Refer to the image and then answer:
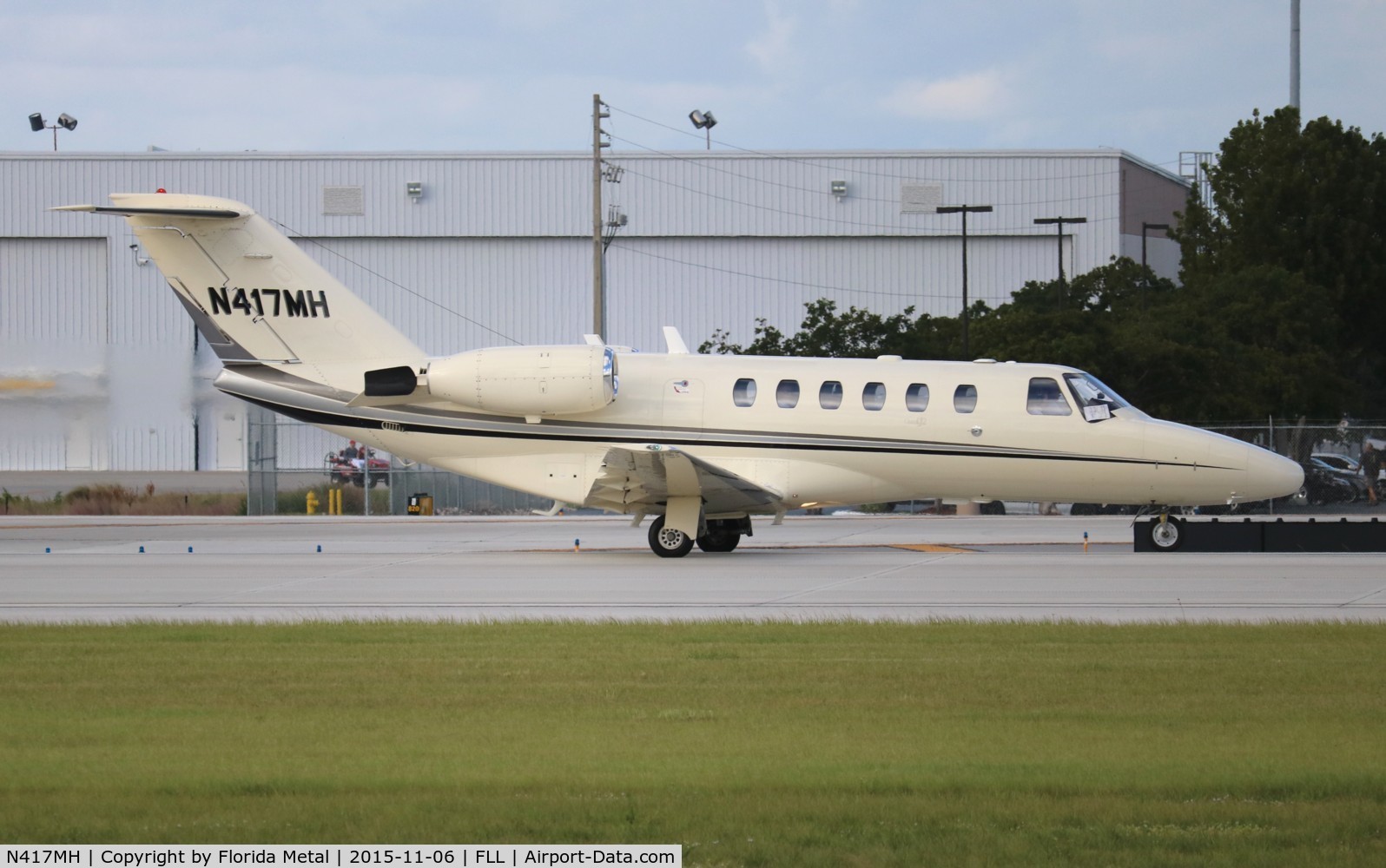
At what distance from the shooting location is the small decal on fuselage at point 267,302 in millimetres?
20953

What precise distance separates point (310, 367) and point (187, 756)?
1370cm

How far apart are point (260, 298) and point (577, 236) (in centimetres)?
3662

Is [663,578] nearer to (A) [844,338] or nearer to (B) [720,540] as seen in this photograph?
(B) [720,540]

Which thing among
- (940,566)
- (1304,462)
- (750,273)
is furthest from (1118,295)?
(940,566)

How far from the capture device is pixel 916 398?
21.0 metres

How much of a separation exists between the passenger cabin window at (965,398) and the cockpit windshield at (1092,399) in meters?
1.42

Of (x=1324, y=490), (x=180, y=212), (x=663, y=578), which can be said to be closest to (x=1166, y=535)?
(x=663, y=578)

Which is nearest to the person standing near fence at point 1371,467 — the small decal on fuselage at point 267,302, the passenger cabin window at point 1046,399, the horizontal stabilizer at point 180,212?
the passenger cabin window at point 1046,399

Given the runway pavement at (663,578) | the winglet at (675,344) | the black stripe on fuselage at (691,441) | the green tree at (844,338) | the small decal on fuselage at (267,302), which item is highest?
A: the green tree at (844,338)

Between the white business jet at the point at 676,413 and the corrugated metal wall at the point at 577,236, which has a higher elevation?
the corrugated metal wall at the point at 577,236

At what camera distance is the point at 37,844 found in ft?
20.7

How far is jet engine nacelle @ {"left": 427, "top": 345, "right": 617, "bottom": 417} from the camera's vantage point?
2039 centimetres

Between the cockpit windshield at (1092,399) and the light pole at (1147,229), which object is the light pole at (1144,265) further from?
the cockpit windshield at (1092,399)

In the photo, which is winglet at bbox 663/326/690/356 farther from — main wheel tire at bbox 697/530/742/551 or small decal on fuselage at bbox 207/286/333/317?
small decal on fuselage at bbox 207/286/333/317
